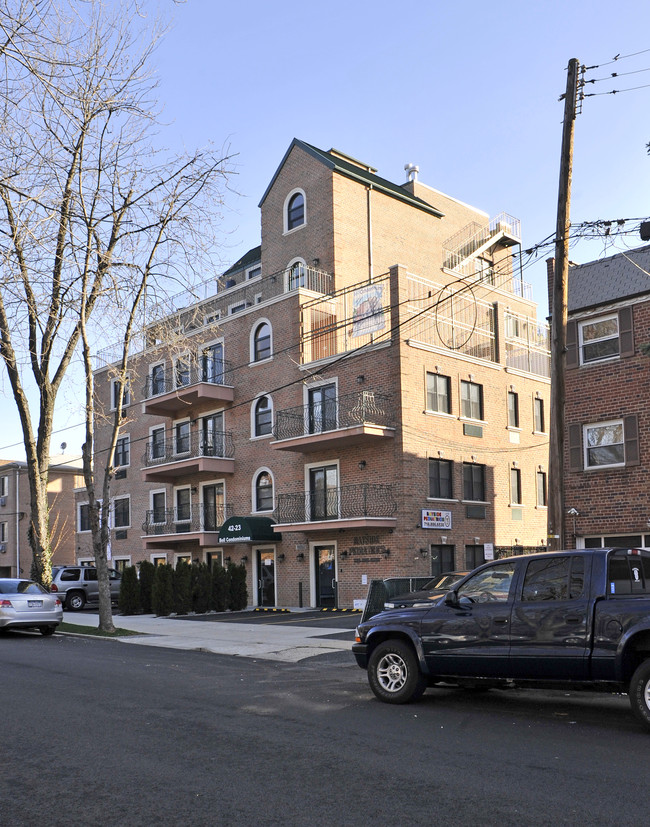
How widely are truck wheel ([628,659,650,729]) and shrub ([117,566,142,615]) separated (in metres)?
23.4

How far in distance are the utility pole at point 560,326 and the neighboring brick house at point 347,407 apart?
10336 millimetres

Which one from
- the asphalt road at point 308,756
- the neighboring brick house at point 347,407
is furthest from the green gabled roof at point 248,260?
the asphalt road at point 308,756

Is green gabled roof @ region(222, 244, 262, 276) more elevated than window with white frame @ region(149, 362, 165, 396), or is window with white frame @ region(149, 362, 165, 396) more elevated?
green gabled roof @ region(222, 244, 262, 276)

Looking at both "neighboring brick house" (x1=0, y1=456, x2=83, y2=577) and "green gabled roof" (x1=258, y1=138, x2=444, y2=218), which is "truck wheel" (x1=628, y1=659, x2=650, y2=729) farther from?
"neighboring brick house" (x1=0, y1=456, x2=83, y2=577)

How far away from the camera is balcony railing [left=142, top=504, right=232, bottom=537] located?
3494 centimetres

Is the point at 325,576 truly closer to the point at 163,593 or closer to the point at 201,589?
the point at 201,589

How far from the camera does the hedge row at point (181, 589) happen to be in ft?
93.2

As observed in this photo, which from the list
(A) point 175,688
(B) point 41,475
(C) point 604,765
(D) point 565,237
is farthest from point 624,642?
(B) point 41,475

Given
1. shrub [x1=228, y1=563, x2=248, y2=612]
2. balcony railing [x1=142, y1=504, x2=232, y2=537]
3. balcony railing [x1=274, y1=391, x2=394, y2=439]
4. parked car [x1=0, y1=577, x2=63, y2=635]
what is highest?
balcony railing [x1=274, y1=391, x2=394, y2=439]

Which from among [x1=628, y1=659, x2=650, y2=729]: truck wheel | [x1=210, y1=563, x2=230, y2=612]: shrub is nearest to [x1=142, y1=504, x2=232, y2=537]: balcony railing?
[x1=210, y1=563, x2=230, y2=612]: shrub

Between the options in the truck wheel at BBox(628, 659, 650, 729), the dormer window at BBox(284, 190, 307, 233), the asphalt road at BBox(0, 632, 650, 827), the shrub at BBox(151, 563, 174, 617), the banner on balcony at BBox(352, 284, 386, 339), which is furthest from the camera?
the dormer window at BBox(284, 190, 307, 233)

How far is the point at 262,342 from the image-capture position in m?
33.9

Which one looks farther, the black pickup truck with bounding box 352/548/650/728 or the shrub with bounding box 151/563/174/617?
the shrub with bounding box 151/563/174/617

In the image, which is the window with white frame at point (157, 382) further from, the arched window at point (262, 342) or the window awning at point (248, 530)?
the window awning at point (248, 530)
